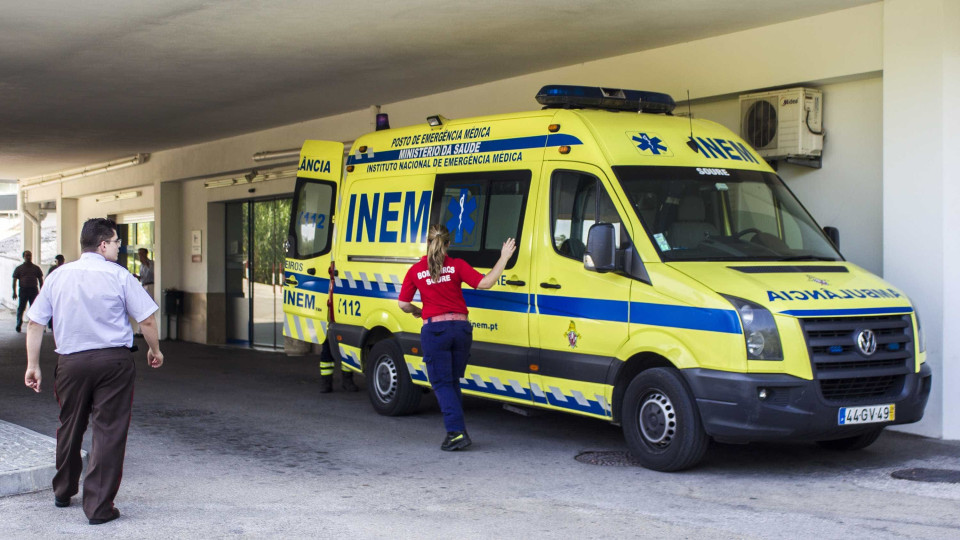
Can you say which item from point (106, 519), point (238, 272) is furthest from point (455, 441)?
point (238, 272)

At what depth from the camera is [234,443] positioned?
8.95 metres

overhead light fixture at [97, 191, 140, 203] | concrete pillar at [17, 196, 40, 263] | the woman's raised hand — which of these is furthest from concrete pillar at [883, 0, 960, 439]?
concrete pillar at [17, 196, 40, 263]

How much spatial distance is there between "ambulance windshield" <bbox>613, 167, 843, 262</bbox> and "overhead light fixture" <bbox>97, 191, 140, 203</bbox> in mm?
18054

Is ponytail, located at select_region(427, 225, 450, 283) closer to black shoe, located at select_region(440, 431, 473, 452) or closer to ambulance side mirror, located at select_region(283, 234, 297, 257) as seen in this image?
black shoe, located at select_region(440, 431, 473, 452)

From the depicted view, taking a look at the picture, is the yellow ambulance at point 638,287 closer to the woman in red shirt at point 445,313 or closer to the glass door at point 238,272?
the woman in red shirt at point 445,313

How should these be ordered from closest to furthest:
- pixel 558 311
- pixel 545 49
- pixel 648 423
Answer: pixel 648 423
pixel 558 311
pixel 545 49

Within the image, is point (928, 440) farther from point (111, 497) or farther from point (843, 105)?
point (111, 497)

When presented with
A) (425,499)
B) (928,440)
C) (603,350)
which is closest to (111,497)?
(425,499)

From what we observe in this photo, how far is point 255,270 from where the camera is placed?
20.5 meters

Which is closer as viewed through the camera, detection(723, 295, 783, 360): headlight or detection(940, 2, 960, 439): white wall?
detection(723, 295, 783, 360): headlight

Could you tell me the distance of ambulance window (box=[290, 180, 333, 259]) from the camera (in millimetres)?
11469

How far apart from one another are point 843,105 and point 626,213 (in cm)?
335

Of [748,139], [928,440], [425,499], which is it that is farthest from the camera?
[748,139]

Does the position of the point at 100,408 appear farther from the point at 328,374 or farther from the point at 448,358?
the point at 328,374
